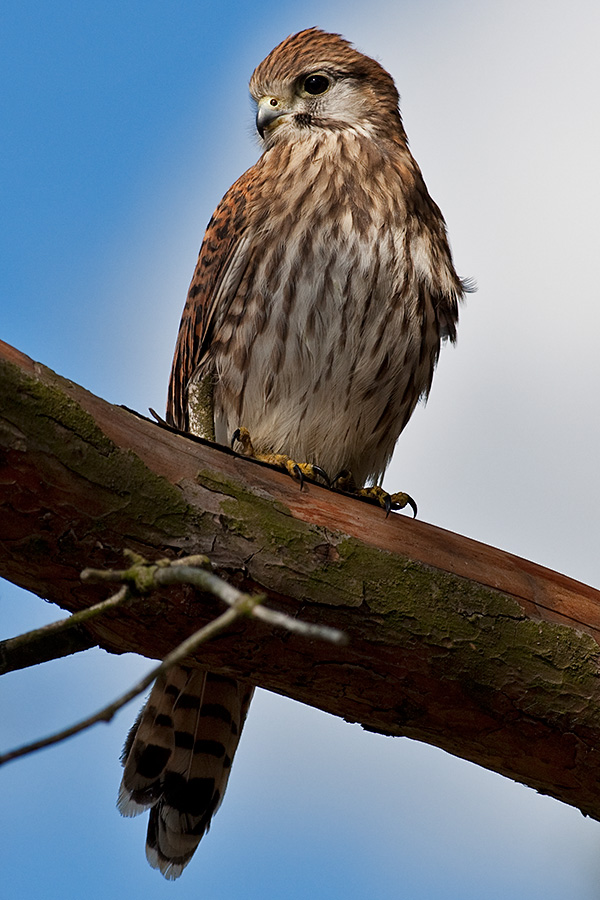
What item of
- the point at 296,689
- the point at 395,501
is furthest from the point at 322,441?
the point at 296,689

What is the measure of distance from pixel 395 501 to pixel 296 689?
3.15ft

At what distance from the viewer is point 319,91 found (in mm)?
4684

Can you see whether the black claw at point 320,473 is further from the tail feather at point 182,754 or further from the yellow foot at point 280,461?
the tail feather at point 182,754

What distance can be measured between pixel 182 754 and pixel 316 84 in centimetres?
298

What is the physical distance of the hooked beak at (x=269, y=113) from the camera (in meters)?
4.62

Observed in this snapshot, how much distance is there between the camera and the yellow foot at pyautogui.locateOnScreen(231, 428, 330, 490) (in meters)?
3.15

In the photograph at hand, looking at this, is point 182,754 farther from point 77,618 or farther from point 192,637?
point 192,637

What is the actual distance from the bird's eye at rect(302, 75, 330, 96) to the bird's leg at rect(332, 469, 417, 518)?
1.78 metres

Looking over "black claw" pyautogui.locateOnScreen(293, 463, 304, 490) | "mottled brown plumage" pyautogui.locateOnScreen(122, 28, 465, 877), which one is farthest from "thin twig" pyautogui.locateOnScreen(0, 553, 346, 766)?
"mottled brown plumage" pyautogui.locateOnScreen(122, 28, 465, 877)

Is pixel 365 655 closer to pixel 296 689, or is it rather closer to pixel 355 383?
pixel 296 689

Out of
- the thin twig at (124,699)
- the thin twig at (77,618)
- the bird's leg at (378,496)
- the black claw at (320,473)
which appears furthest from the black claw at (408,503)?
the thin twig at (124,699)

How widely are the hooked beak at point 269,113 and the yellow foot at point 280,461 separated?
152cm

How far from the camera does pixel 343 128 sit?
14.8 feet

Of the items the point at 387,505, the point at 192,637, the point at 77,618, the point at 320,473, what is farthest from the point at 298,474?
the point at 192,637
